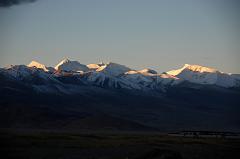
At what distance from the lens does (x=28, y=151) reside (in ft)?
209

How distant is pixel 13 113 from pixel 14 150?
13597 cm

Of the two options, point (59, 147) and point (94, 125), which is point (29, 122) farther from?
point (59, 147)

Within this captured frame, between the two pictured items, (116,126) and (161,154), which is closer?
(161,154)

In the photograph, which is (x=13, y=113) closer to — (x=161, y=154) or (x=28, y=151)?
(x=28, y=151)

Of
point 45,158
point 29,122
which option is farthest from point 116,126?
point 45,158

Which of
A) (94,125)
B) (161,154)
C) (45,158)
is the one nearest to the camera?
(161,154)

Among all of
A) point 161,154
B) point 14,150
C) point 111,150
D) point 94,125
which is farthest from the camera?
point 94,125

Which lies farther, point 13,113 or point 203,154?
point 13,113

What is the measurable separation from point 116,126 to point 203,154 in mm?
120825

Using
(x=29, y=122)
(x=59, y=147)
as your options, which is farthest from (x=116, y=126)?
(x=59, y=147)

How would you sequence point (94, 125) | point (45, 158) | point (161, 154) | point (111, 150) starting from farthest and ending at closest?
A: point (94, 125), point (111, 150), point (45, 158), point (161, 154)

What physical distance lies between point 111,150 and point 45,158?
12.5 metres

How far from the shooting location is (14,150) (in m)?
63.7

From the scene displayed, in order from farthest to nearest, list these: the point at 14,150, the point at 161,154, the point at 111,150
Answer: the point at 111,150
the point at 14,150
the point at 161,154
